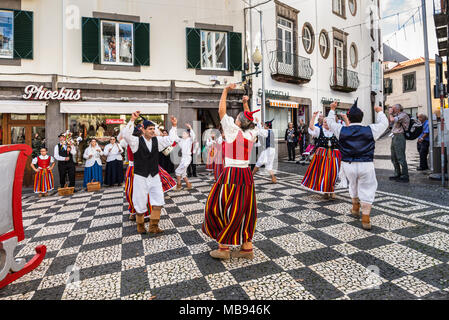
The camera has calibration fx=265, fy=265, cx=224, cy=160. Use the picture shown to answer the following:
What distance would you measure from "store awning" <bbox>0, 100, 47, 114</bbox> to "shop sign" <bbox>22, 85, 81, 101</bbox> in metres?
0.21

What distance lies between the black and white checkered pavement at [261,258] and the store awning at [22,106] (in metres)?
5.51

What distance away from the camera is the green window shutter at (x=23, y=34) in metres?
9.23

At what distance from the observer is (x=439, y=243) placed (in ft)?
11.1

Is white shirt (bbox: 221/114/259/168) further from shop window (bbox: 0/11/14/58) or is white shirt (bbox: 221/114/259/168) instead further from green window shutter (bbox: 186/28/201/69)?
shop window (bbox: 0/11/14/58)

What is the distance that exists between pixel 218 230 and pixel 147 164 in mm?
1627

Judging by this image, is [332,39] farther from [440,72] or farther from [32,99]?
[32,99]

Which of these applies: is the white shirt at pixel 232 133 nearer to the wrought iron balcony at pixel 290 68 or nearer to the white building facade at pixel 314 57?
the white building facade at pixel 314 57

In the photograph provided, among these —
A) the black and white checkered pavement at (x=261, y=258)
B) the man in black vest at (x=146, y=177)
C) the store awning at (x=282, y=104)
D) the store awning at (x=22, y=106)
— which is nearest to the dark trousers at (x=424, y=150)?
the black and white checkered pavement at (x=261, y=258)

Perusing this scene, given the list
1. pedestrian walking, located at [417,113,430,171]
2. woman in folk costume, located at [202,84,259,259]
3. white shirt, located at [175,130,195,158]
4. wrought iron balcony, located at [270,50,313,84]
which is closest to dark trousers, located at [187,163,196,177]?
white shirt, located at [175,130,195,158]

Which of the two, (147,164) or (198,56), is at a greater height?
(198,56)

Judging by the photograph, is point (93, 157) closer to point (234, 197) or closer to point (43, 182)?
point (43, 182)

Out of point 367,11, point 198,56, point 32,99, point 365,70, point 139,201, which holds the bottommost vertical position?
point 139,201

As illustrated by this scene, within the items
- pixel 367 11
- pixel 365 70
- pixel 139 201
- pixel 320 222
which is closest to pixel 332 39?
pixel 365 70

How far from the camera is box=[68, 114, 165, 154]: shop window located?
33.5 ft
